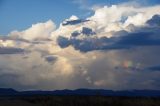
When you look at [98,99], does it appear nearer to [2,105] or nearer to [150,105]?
[150,105]

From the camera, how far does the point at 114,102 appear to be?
9369 cm

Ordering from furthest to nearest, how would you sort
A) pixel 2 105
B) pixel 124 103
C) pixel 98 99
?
pixel 98 99
pixel 124 103
pixel 2 105

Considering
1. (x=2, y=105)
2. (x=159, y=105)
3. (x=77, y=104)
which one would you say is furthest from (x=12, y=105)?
(x=159, y=105)

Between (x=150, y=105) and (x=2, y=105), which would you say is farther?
(x=150, y=105)

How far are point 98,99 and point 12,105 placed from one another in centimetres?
2275

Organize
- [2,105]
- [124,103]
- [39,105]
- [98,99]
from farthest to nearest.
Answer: [98,99] < [124,103] < [39,105] < [2,105]

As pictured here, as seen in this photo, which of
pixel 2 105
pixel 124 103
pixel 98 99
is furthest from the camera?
pixel 98 99

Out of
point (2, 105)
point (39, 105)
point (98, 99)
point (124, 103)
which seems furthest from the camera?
point (98, 99)

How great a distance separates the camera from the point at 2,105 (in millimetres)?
80250

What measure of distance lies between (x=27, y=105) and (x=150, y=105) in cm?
2467

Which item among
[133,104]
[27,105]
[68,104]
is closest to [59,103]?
[68,104]

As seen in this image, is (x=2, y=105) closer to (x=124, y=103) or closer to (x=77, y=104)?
(x=77, y=104)

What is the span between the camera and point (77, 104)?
292ft

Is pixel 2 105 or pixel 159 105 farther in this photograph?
pixel 159 105
